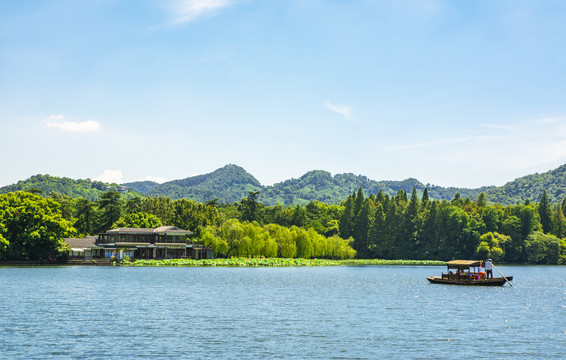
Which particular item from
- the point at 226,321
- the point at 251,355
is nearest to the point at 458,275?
the point at 226,321

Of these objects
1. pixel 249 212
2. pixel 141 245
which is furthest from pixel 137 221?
pixel 249 212

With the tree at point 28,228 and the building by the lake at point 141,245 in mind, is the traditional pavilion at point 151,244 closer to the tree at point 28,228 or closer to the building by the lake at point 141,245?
the building by the lake at point 141,245

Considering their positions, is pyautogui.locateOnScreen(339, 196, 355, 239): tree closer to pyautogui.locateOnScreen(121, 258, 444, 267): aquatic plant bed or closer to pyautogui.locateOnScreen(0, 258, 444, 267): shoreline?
pyautogui.locateOnScreen(121, 258, 444, 267): aquatic plant bed

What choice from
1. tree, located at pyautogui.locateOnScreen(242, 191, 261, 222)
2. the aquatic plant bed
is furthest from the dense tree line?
the aquatic plant bed

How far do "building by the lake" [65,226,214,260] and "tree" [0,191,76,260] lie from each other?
1383 cm

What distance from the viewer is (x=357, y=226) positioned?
141625mm

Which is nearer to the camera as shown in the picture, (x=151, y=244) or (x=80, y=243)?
(x=80, y=243)

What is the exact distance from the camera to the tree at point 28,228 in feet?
272

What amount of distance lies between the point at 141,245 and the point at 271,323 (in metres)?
80.0

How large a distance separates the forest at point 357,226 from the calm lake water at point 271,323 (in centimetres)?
5703

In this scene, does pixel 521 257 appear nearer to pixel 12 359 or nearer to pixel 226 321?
pixel 226 321

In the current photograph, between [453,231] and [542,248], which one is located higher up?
[453,231]

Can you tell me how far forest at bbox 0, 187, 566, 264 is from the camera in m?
110

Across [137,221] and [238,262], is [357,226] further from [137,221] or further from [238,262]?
[137,221]
